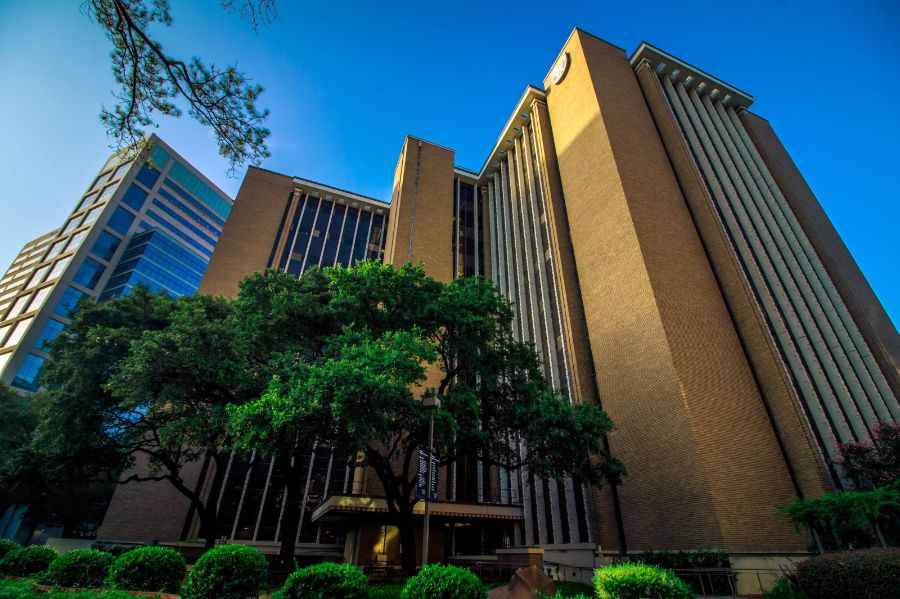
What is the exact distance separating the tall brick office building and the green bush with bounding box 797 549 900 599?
8.31 meters

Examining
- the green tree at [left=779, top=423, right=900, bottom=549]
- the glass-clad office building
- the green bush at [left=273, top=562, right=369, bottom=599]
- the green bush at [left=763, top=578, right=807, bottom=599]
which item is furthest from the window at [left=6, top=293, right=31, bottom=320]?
the green tree at [left=779, top=423, right=900, bottom=549]

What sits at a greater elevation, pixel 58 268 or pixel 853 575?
pixel 58 268

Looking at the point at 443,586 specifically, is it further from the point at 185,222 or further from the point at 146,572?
the point at 185,222

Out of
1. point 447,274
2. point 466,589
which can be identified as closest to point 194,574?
point 466,589

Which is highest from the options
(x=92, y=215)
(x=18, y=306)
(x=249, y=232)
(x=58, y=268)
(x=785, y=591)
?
(x=92, y=215)

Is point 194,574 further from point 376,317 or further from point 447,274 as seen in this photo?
point 447,274

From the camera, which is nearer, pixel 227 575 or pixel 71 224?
pixel 227 575

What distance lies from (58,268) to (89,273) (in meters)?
3.91

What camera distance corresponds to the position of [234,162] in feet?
25.5

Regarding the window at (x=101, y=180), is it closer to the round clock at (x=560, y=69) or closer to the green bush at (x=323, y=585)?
the round clock at (x=560, y=69)

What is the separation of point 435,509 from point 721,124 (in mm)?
38398

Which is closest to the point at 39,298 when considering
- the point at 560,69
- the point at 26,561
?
the point at 26,561

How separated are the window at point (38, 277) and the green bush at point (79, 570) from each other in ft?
249

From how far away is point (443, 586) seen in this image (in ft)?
26.4
